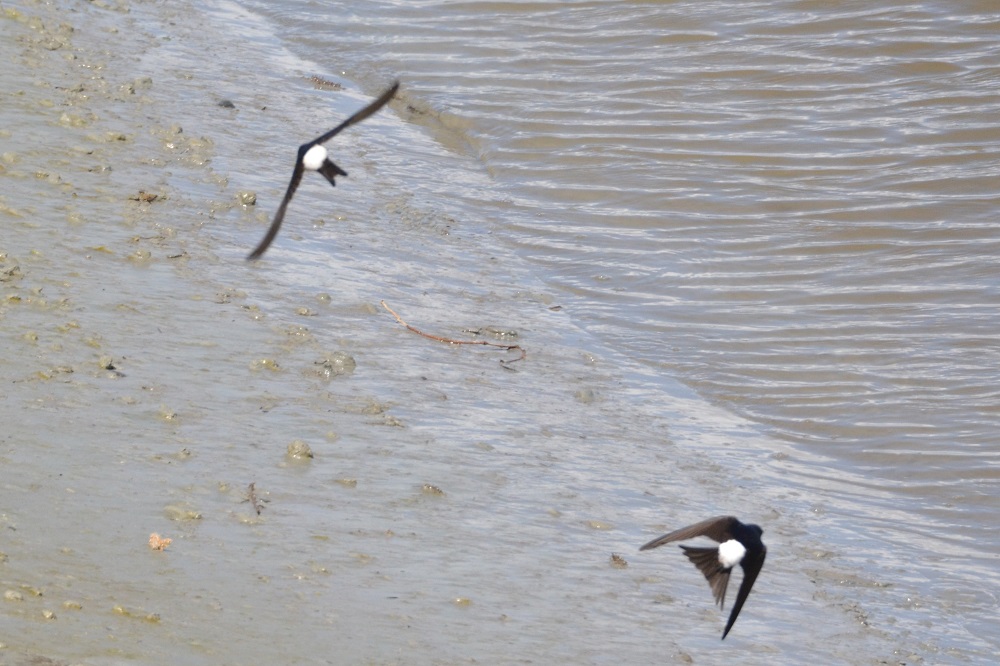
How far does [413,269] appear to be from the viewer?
646cm

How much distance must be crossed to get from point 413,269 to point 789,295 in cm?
190

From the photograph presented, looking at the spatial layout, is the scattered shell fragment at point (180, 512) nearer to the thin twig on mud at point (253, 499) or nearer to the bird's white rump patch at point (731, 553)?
the thin twig on mud at point (253, 499)

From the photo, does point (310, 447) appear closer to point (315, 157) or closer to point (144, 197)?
point (315, 157)

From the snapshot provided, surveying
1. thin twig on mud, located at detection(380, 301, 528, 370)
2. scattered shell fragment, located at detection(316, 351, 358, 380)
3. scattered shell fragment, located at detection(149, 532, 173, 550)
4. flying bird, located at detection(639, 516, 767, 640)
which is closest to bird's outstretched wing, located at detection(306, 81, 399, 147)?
scattered shell fragment, located at detection(316, 351, 358, 380)

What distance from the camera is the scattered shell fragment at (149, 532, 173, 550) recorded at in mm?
3586

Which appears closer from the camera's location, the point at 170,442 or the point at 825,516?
the point at 170,442

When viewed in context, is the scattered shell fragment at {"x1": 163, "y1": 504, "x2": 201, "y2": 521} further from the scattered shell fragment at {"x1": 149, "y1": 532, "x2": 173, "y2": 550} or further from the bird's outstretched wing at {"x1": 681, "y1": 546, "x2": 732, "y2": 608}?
the bird's outstretched wing at {"x1": 681, "y1": 546, "x2": 732, "y2": 608}

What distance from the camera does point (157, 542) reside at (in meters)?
3.59

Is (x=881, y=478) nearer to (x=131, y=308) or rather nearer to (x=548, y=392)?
(x=548, y=392)

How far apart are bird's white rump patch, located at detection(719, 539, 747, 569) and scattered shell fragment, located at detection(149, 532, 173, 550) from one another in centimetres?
139

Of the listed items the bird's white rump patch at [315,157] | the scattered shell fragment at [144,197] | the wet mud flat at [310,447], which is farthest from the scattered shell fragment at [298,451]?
the scattered shell fragment at [144,197]

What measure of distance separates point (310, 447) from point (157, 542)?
2.86 feet

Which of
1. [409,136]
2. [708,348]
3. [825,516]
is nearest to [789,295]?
[708,348]

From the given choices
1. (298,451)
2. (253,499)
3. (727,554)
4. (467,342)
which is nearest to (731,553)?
(727,554)
